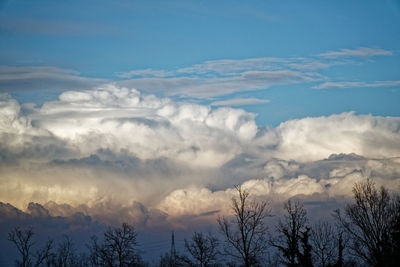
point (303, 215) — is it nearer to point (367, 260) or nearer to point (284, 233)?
point (284, 233)

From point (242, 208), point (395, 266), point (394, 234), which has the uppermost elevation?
point (242, 208)

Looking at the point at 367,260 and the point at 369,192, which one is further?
the point at 369,192

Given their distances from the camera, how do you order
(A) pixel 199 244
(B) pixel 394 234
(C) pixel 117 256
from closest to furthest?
(B) pixel 394 234, (A) pixel 199 244, (C) pixel 117 256

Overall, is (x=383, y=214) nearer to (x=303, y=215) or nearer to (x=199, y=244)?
(x=303, y=215)

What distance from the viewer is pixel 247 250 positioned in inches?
1635

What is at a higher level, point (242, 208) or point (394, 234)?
point (242, 208)

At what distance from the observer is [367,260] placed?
44.3 meters

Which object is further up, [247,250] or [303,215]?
[303,215]

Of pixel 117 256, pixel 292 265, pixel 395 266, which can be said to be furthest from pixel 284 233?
pixel 117 256

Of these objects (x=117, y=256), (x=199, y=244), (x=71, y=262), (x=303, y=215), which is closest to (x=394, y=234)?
(x=303, y=215)

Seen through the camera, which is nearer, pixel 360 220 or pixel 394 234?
pixel 394 234

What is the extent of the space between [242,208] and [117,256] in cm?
2822

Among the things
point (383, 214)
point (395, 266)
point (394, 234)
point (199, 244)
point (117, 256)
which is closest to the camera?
point (395, 266)

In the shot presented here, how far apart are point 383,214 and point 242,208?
15.3 m
